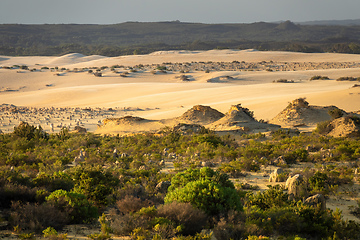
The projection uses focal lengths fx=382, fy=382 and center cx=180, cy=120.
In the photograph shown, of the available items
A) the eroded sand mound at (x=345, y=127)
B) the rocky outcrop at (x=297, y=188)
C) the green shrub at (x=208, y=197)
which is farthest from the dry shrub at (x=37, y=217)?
the eroded sand mound at (x=345, y=127)

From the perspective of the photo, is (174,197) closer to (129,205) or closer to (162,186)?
(129,205)

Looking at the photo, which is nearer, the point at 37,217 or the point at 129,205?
the point at 37,217

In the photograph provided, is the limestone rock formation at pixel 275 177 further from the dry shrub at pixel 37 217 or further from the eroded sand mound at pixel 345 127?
the eroded sand mound at pixel 345 127

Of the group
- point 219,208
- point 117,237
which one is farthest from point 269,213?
point 117,237

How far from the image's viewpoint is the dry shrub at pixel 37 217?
523 cm

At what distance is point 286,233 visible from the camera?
539 cm

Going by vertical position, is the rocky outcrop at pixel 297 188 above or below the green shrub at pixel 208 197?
below

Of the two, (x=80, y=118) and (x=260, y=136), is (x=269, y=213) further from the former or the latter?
(x=80, y=118)

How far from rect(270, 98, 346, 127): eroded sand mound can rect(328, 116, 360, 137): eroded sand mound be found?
8.30 feet

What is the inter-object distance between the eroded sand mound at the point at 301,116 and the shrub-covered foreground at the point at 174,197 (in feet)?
20.2

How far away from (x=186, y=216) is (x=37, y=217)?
6.82 ft

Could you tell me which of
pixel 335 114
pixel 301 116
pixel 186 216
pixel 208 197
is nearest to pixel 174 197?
pixel 208 197

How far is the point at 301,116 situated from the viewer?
18078mm

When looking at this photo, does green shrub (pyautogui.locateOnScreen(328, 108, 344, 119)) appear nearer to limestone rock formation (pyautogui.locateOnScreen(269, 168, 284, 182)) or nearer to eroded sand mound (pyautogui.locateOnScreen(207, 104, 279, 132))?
eroded sand mound (pyautogui.locateOnScreen(207, 104, 279, 132))
